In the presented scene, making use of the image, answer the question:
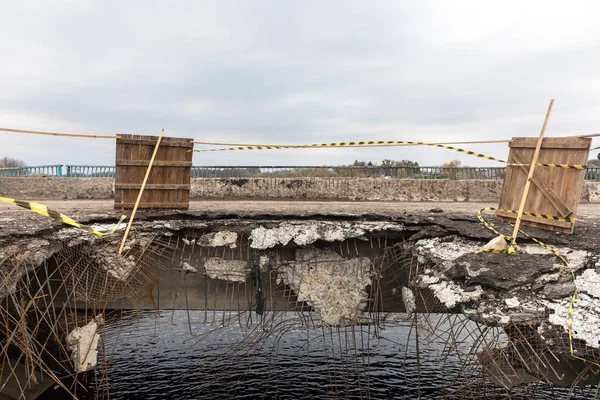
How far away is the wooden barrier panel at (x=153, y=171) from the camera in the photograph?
19.2 feet

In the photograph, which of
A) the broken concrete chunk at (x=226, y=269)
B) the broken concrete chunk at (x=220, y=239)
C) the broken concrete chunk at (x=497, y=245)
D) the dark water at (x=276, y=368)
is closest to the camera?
the broken concrete chunk at (x=497, y=245)

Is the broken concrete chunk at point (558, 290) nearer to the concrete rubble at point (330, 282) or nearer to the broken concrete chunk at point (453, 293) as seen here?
the broken concrete chunk at point (453, 293)

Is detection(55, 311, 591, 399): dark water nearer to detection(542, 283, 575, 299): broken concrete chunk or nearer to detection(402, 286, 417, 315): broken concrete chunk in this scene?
detection(402, 286, 417, 315): broken concrete chunk

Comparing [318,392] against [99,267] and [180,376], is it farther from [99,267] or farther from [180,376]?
[99,267]

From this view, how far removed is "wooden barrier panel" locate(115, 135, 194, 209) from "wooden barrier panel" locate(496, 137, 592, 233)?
4021 millimetres

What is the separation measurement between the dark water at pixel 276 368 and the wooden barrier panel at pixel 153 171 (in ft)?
5.15

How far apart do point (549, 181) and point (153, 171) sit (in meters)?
4.73

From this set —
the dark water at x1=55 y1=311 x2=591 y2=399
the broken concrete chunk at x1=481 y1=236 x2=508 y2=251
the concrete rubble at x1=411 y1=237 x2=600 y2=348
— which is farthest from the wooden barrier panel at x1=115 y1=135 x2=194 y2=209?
the broken concrete chunk at x1=481 y1=236 x2=508 y2=251

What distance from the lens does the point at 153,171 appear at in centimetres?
600

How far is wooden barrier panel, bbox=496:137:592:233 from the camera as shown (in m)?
4.83

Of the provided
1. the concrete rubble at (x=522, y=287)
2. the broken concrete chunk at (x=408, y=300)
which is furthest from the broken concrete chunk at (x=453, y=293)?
the broken concrete chunk at (x=408, y=300)

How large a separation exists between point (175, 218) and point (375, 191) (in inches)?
249

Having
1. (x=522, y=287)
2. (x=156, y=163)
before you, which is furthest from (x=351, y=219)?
(x=156, y=163)

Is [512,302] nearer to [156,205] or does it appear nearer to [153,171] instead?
[156,205]
